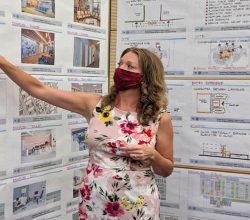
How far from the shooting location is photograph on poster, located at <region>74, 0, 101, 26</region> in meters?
2.03

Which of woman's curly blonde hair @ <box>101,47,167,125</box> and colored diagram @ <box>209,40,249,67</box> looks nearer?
woman's curly blonde hair @ <box>101,47,167,125</box>

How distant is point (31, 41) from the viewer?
177cm

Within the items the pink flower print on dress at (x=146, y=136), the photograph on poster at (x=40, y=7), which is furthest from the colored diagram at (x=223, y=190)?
the photograph on poster at (x=40, y=7)

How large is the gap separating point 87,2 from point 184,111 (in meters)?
0.74

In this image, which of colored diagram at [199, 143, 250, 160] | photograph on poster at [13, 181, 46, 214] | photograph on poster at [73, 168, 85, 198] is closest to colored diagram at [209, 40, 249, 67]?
colored diagram at [199, 143, 250, 160]

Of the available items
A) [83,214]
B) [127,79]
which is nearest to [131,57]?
[127,79]

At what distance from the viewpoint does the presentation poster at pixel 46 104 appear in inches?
66.5

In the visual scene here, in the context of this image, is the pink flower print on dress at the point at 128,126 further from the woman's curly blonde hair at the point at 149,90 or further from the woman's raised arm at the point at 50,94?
the woman's raised arm at the point at 50,94

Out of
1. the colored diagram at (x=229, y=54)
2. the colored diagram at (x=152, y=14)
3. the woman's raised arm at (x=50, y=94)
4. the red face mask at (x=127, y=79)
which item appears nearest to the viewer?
the woman's raised arm at (x=50, y=94)

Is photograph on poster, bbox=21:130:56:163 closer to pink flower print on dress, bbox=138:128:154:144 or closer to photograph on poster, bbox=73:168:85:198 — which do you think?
photograph on poster, bbox=73:168:85:198

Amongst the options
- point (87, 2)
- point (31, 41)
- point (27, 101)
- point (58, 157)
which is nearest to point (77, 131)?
point (58, 157)

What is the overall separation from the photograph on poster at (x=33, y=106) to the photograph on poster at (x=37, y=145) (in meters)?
0.09

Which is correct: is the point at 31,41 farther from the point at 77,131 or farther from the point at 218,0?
the point at 218,0

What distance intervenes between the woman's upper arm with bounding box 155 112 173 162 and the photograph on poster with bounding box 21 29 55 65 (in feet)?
1.88
